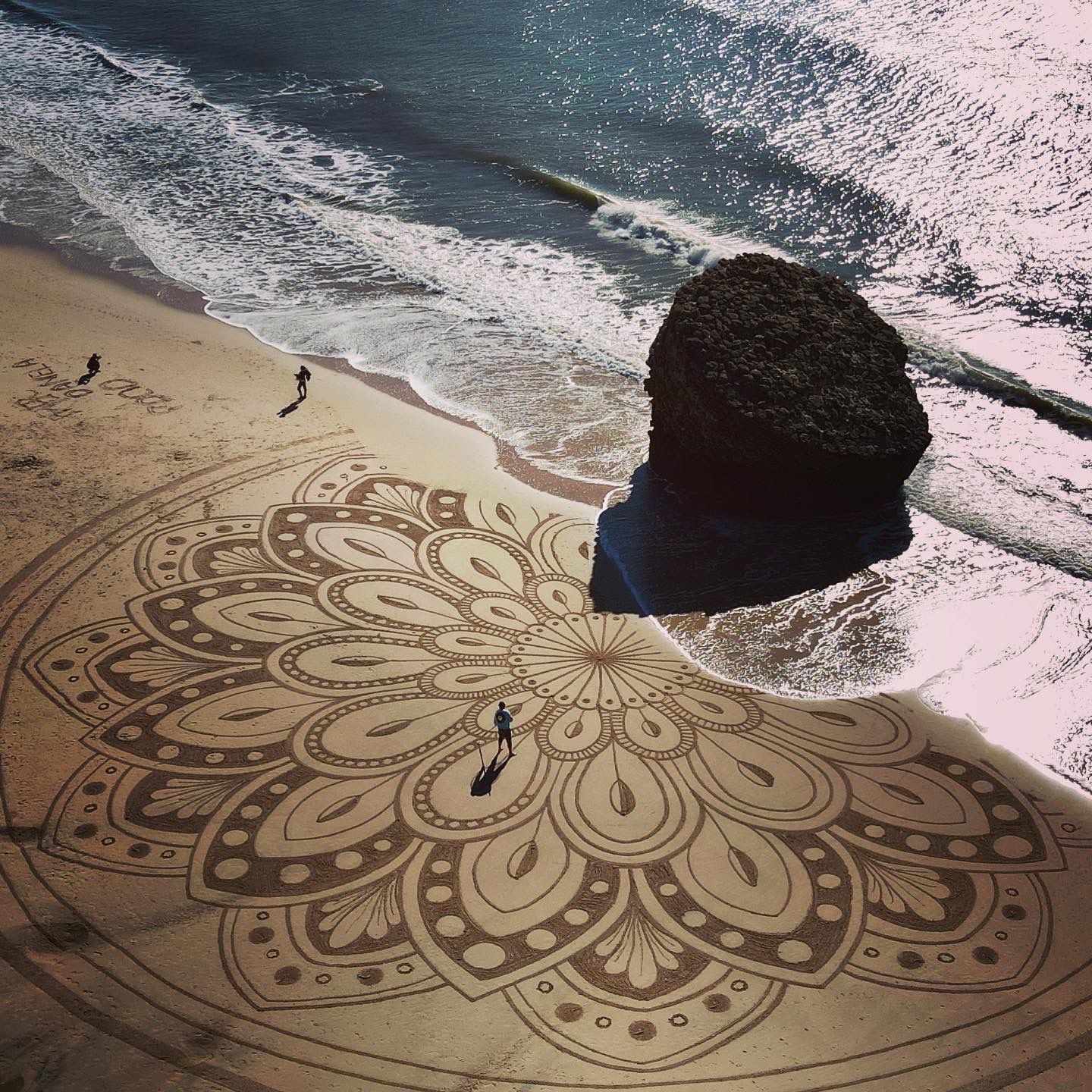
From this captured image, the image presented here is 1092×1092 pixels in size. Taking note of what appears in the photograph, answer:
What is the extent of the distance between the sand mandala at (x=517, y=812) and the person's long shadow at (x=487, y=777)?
0.13m

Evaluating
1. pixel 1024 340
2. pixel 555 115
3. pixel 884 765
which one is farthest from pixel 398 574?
pixel 555 115

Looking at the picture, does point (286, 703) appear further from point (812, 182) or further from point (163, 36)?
point (163, 36)

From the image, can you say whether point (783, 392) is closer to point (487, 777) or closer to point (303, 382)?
point (487, 777)

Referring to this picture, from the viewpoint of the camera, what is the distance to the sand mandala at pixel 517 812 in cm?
930

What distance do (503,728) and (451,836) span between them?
1216 millimetres

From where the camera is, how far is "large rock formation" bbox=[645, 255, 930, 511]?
14.8m

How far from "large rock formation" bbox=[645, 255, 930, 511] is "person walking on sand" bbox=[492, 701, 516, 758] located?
18.2 ft

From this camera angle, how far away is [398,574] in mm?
14078

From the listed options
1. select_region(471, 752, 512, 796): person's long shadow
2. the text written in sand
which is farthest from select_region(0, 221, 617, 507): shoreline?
select_region(471, 752, 512, 796): person's long shadow

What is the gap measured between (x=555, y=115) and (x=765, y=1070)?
28.1 meters

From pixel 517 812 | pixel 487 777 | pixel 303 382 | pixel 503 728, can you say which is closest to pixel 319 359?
pixel 303 382

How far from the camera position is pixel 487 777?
11172 millimetres

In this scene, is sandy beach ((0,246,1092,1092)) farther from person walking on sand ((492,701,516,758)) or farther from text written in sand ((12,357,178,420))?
text written in sand ((12,357,178,420))

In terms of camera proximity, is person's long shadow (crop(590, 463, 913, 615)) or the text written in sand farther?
the text written in sand
